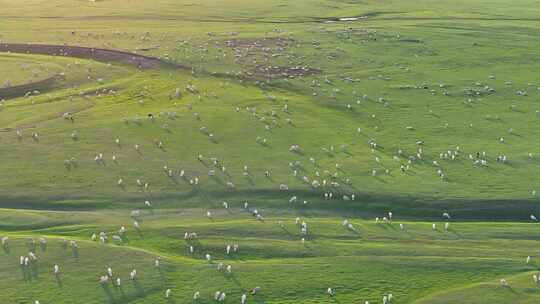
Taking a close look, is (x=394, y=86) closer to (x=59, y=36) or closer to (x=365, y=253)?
(x=365, y=253)

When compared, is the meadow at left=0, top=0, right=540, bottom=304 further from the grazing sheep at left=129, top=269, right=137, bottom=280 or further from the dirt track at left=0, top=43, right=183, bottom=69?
the dirt track at left=0, top=43, right=183, bottom=69

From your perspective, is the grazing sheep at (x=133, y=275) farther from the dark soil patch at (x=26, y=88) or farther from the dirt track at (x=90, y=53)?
the dirt track at (x=90, y=53)

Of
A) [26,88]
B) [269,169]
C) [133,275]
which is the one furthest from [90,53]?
[133,275]

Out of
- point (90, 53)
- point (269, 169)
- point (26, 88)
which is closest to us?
point (269, 169)

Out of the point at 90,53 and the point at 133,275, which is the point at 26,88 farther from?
the point at 133,275

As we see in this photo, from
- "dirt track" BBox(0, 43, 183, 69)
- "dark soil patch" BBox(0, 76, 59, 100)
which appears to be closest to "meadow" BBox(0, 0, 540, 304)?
"dark soil patch" BBox(0, 76, 59, 100)

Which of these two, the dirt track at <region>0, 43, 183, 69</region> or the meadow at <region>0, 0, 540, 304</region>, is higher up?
the dirt track at <region>0, 43, 183, 69</region>

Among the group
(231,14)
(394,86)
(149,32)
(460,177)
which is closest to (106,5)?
(231,14)
